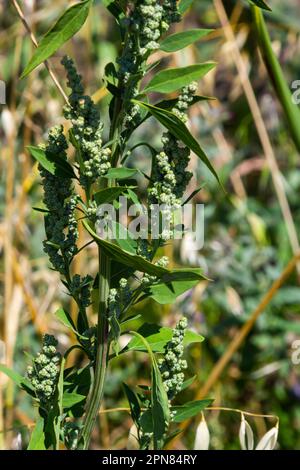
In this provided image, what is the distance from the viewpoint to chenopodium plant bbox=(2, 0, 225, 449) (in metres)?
0.68

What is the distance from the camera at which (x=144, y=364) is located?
6.02 ft

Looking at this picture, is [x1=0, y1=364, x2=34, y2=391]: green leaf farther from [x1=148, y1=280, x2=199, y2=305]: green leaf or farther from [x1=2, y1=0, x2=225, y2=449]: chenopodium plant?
[x1=148, y1=280, x2=199, y2=305]: green leaf

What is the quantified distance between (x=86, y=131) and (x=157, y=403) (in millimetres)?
268

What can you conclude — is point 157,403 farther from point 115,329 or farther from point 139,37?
point 139,37

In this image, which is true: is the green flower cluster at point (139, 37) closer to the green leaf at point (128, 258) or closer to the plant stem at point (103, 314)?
the plant stem at point (103, 314)

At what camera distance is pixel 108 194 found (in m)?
0.69

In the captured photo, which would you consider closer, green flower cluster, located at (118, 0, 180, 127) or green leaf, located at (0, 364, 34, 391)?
green flower cluster, located at (118, 0, 180, 127)

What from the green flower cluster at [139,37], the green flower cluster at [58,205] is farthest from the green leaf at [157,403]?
the green flower cluster at [139,37]

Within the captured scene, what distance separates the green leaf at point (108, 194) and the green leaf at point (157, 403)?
14cm

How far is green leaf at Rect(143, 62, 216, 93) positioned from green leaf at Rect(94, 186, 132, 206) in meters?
0.10

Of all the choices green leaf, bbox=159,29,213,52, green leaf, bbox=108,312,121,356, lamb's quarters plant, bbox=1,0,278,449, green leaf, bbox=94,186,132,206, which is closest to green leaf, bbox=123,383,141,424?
lamb's quarters plant, bbox=1,0,278,449

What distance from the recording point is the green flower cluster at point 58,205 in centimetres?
74

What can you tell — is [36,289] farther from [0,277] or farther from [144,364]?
[144,364]
